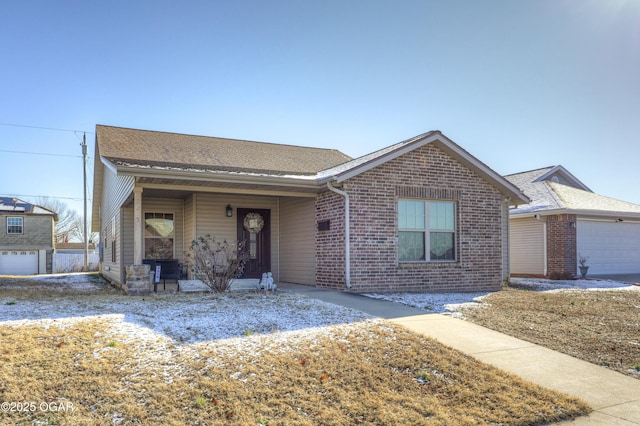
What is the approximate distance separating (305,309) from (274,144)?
418 inches

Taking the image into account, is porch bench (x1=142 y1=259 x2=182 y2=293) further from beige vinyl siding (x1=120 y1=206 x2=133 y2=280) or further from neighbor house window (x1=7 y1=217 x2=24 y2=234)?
neighbor house window (x1=7 y1=217 x2=24 y2=234)

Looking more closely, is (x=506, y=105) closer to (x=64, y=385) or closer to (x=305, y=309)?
(x=305, y=309)

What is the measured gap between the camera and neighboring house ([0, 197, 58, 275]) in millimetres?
32781

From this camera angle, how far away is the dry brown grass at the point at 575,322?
637cm

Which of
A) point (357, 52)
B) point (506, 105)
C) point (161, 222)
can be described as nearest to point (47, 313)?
point (161, 222)

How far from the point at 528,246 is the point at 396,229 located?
31.4 ft

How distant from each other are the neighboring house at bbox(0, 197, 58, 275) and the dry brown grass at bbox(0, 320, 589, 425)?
31675 mm

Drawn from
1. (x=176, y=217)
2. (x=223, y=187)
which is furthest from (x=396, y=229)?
(x=176, y=217)

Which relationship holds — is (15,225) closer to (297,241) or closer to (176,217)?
(176,217)

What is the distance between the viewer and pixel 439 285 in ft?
38.6

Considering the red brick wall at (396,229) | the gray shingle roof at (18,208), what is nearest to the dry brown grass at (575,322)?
the red brick wall at (396,229)

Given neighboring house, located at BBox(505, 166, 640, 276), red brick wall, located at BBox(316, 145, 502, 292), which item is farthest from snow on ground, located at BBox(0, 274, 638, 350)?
neighboring house, located at BBox(505, 166, 640, 276)

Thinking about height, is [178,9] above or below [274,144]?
above

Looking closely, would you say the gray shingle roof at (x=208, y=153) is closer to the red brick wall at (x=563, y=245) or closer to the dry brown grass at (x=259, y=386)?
the dry brown grass at (x=259, y=386)
